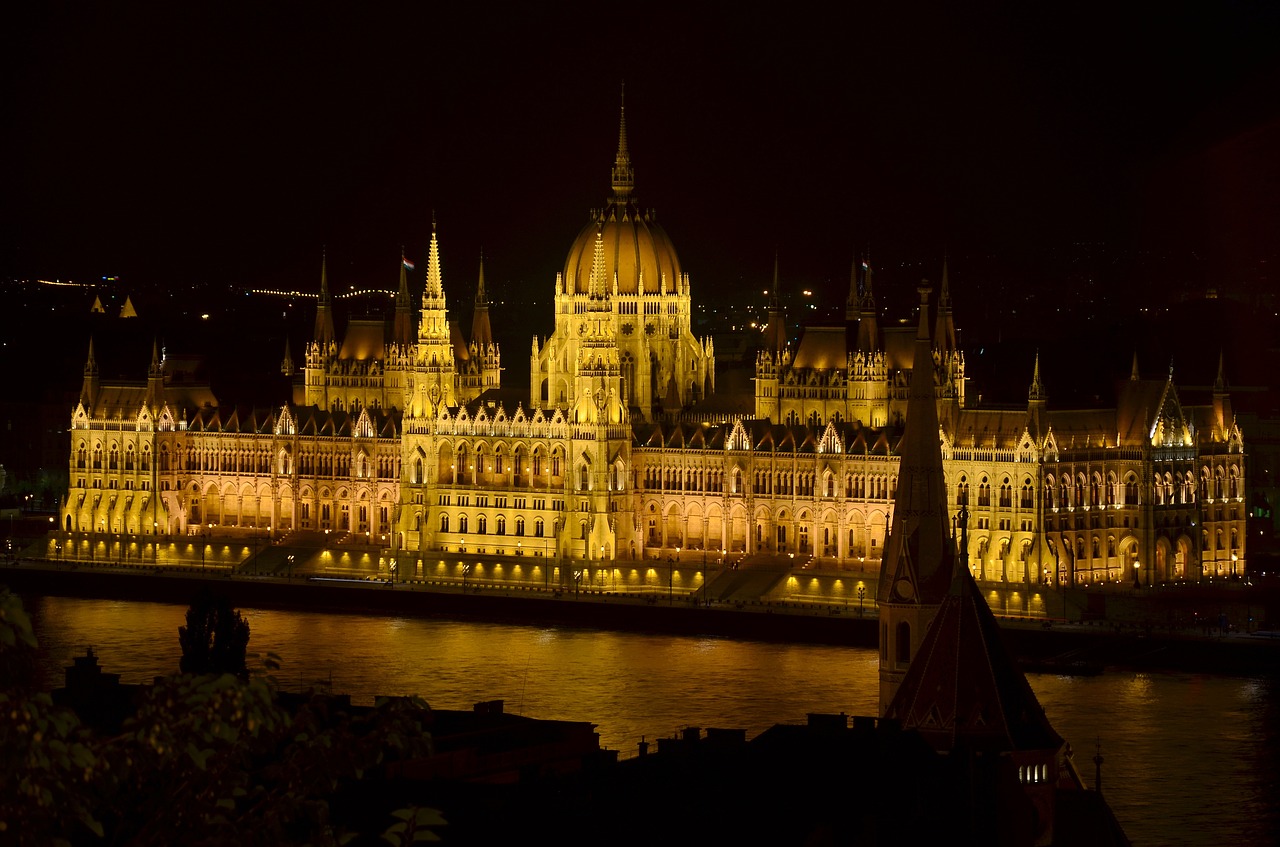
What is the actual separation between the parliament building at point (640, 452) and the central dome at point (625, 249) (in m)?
0.10

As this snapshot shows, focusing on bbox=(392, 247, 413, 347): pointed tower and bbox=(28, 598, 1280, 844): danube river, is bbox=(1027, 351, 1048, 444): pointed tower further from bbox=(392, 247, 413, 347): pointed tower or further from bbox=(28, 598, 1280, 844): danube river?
bbox=(392, 247, 413, 347): pointed tower

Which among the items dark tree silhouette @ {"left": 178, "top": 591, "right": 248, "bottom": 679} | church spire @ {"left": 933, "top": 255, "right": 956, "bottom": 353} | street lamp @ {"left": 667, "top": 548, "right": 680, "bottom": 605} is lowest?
dark tree silhouette @ {"left": 178, "top": 591, "right": 248, "bottom": 679}

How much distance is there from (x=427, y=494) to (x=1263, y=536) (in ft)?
101

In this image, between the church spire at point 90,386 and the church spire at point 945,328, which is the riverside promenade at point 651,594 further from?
the church spire at point 945,328

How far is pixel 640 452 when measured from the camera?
331 feet

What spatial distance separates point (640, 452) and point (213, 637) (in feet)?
111

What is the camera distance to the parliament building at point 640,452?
308 ft

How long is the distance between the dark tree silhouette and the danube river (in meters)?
3.90

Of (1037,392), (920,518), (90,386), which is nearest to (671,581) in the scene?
(1037,392)

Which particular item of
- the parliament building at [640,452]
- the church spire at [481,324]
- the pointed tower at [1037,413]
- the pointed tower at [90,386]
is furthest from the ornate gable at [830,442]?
the pointed tower at [90,386]

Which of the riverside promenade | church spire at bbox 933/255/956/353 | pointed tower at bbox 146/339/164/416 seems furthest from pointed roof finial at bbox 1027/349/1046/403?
pointed tower at bbox 146/339/164/416

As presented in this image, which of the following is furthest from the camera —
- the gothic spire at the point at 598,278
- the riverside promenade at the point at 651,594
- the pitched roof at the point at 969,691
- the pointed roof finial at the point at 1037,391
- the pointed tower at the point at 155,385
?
the pointed tower at the point at 155,385

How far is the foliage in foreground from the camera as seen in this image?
20.2 m

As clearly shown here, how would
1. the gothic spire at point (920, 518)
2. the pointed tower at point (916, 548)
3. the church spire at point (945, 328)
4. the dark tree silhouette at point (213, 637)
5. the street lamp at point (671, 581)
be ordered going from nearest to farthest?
the pointed tower at point (916, 548), the gothic spire at point (920, 518), the dark tree silhouette at point (213, 637), the street lamp at point (671, 581), the church spire at point (945, 328)
